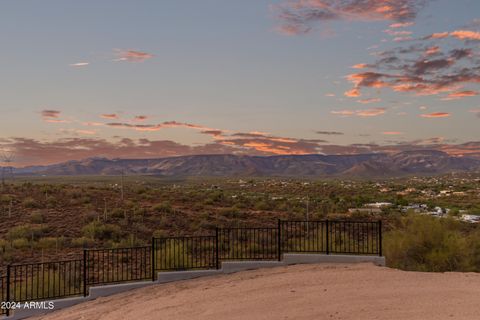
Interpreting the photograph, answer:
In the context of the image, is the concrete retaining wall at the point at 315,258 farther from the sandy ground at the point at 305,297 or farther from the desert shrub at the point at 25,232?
the desert shrub at the point at 25,232

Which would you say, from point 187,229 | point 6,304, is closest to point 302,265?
point 6,304

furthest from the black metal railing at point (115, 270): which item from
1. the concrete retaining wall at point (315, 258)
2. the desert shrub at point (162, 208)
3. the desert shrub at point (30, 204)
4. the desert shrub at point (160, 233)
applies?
the desert shrub at point (30, 204)

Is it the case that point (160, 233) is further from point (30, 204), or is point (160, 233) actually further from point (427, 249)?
point (427, 249)

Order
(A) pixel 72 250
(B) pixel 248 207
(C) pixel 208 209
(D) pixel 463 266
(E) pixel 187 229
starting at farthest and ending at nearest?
(B) pixel 248 207
(C) pixel 208 209
(E) pixel 187 229
(A) pixel 72 250
(D) pixel 463 266

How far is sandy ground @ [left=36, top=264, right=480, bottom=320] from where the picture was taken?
1144 centimetres

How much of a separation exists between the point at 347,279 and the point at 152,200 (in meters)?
38.2

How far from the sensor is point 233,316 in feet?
38.3

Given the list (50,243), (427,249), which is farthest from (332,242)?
(50,243)

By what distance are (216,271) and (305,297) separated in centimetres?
533

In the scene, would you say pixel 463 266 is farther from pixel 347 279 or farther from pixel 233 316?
pixel 233 316

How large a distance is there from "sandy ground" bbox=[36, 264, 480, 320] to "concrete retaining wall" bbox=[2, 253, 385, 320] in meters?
0.48

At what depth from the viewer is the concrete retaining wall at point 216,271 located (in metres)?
16.0

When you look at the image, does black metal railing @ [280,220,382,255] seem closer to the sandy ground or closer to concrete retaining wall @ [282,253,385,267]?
concrete retaining wall @ [282,253,385,267]

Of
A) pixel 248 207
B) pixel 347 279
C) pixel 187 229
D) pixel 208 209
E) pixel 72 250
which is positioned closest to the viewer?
pixel 347 279
